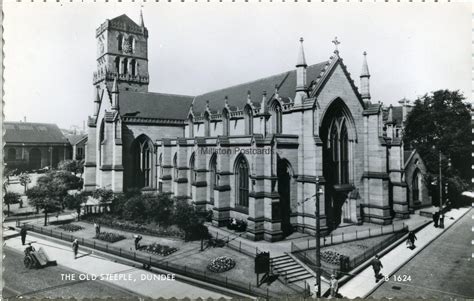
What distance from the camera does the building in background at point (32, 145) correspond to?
23484 millimetres

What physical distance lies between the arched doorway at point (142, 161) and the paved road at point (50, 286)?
21.4m

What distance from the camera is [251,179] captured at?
2731 cm

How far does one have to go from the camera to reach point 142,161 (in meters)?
41.9

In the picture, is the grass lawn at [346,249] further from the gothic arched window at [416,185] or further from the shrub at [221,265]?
the gothic arched window at [416,185]

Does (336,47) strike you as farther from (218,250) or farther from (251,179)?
(218,250)

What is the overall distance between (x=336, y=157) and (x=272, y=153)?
8464 mm

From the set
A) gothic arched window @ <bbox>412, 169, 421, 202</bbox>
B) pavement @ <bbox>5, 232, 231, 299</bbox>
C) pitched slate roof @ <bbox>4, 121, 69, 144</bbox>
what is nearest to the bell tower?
pitched slate roof @ <bbox>4, 121, 69, 144</bbox>

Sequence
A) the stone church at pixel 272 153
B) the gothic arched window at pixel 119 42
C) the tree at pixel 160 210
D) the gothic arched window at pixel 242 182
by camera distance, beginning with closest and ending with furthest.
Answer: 1. the stone church at pixel 272 153
2. the gothic arched window at pixel 242 182
3. the tree at pixel 160 210
4. the gothic arched window at pixel 119 42

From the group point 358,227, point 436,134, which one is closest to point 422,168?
point 436,134

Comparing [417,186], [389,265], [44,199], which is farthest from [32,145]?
[417,186]

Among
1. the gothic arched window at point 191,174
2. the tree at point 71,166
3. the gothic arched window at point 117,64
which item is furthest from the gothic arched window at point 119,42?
the gothic arched window at point 191,174

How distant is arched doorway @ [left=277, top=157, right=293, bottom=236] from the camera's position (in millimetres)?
28812

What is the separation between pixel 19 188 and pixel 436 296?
185 ft

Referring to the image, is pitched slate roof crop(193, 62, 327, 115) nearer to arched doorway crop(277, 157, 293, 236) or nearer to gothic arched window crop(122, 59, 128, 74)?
arched doorway crop(277, 157, 293, 236)
